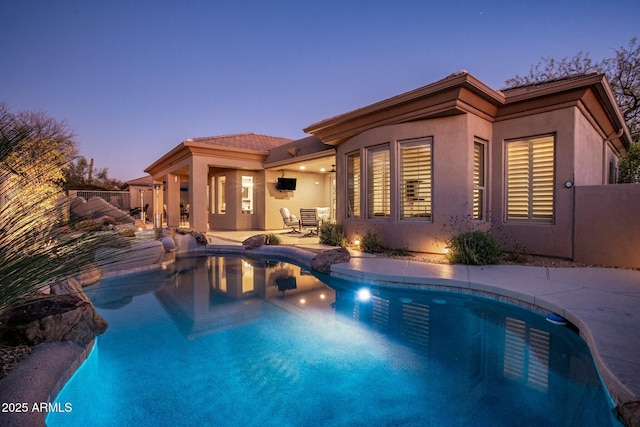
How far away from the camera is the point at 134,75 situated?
1209cm

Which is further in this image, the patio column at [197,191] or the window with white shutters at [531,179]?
the patio column at [197,191]

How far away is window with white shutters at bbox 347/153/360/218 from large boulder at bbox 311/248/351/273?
2542 mm

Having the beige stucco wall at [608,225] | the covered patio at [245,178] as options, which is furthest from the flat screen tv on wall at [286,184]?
the beige stucco wall at [608,225]

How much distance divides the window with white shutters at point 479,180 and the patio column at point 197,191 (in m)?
9.30

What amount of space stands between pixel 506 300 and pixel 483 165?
4.23 meters

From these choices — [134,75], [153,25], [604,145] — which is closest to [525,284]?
[604,145]

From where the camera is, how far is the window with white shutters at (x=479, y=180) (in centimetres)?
777

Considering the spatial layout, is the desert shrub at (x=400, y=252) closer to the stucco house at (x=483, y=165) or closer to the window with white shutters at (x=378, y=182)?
the stucco house at (x=483, y=165)

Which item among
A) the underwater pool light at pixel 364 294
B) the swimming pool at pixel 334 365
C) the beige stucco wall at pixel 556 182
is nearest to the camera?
the swimming pool at pixel 334 365

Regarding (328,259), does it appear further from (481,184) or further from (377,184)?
(481,184)

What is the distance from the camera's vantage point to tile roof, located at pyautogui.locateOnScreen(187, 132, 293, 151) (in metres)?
13.5

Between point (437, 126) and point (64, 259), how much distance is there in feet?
24.3

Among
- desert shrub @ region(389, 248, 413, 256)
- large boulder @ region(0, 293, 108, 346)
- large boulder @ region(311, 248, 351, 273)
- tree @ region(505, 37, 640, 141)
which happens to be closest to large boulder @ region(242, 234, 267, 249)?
large boulder @ region(311, 248, 351, 273)

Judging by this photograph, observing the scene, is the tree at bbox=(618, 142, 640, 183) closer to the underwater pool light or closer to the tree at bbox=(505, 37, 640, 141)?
the tree at bbox=(505, 37, 640, 141)
